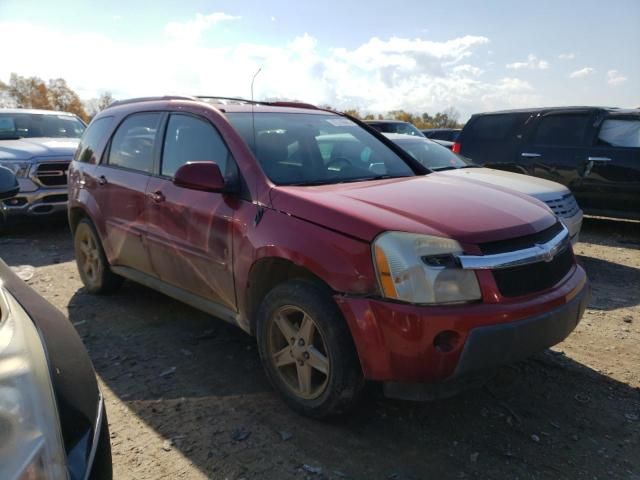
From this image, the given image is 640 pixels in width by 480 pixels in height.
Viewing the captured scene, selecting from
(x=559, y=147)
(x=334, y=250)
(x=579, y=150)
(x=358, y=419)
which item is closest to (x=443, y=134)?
(x=559, y=147)

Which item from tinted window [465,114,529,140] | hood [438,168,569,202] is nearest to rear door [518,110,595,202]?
tinted window [465,114,529,140]

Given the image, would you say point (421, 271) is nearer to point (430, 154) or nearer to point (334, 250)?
point (334, 250)

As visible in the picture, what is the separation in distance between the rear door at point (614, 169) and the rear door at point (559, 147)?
136 millimetres

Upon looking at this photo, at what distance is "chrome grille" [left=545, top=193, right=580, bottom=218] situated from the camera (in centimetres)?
553

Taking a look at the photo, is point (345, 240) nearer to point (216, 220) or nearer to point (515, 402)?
point (216, 220)

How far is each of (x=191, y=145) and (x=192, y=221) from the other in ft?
1.97

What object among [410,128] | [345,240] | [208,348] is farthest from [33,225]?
[410,128]

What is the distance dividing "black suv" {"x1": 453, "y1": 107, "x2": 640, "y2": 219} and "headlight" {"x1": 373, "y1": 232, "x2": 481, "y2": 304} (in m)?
6.20

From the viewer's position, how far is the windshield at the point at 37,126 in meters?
8.65

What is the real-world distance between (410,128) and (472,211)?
12.0m

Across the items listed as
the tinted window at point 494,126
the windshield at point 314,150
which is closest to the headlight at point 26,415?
the windshield at point 314,150

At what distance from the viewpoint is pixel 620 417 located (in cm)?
295

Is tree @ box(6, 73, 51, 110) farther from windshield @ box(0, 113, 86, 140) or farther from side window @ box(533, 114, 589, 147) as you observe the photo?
side window @ box(533, 114, 589, 147)

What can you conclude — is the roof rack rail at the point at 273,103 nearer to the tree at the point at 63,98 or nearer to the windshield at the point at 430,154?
the windshield at the point at 430,154
